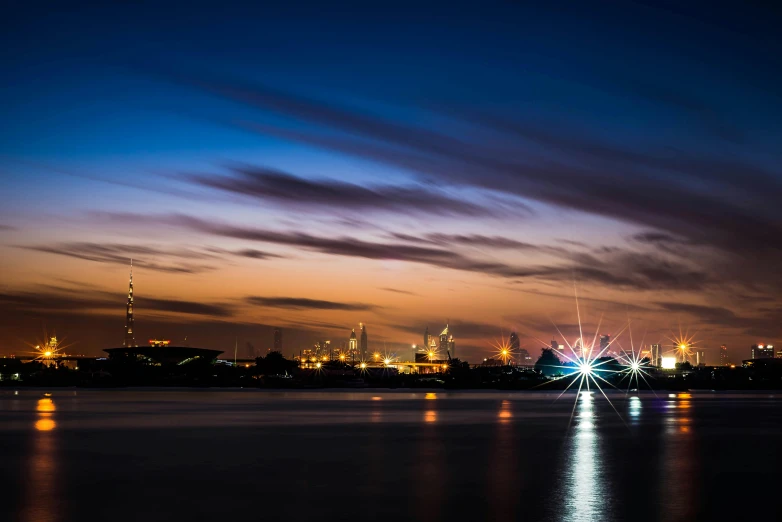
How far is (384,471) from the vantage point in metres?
27.2

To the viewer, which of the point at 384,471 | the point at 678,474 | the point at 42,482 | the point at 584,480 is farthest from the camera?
the point at 384,471

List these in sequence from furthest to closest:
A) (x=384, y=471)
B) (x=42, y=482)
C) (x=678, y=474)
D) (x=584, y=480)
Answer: (x=384, y=471) → (x=678, y=474) → (x=584, y=480) → (x=42, y=482)

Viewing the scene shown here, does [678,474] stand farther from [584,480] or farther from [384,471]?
[384,471]

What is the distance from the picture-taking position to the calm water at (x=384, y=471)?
20.4m

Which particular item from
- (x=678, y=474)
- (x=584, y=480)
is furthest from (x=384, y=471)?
(x=678, y=474)

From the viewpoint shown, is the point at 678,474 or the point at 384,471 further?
the point at 384,471

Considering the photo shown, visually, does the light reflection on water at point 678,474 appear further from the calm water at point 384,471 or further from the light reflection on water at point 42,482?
the light reflection on water at point 42,482

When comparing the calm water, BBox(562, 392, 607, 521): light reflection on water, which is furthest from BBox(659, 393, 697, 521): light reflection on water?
BBox(562, 392, 607, 521): light reflection on water

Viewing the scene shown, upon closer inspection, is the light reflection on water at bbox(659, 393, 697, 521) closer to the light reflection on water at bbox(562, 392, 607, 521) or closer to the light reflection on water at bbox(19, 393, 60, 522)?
the light reflection on water at bbox(562, 392, 607, 521)

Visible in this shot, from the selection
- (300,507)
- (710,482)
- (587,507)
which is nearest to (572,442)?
(710,482)

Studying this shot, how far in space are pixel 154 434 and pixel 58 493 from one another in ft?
57.7

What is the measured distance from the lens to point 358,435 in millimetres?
40188

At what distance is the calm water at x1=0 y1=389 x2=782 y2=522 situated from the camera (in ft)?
66.9

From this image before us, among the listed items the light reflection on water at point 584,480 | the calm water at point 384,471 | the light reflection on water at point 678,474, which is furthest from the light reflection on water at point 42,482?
the light reflection on water at point 678,474
